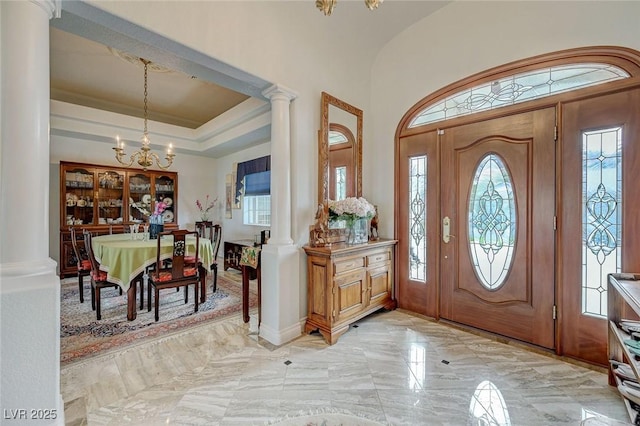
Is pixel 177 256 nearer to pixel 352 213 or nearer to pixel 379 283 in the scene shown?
pixel 352 213

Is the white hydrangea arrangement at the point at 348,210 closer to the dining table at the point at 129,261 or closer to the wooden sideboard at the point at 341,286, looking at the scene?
the wooden sideboard at the point at 341,286

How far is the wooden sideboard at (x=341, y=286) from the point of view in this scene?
8.49 ft

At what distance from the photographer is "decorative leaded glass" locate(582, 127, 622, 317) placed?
6.85 feet

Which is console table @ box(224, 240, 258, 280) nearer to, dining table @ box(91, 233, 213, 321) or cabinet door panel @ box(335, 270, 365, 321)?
dining table @ box(91, 233, 213, 321)

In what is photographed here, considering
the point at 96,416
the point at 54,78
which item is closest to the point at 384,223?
the point at 96,416

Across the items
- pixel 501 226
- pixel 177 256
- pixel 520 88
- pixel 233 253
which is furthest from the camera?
pixel 233 253

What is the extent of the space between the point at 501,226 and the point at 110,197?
21.3ft

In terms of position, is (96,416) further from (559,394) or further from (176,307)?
(559,394)

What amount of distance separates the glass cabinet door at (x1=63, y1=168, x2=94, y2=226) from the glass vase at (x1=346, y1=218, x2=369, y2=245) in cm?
506

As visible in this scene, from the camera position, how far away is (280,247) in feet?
8.52

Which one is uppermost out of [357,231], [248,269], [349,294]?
[357,231]

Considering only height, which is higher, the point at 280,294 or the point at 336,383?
the point at 280,294

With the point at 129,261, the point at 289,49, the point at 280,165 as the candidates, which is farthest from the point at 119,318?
the point at 289,49

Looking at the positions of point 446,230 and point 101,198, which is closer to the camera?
point 446,230
